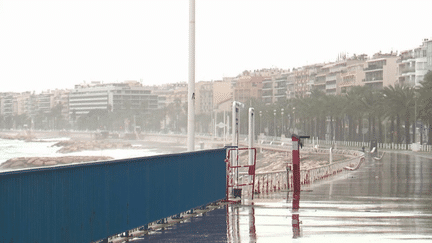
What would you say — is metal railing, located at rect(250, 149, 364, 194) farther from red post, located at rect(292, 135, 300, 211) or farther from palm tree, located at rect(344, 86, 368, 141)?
palm tree, located at rect(344, 86, 368, 141)

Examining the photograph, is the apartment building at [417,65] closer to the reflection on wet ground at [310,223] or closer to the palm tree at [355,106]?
the palm tree at [355,106]

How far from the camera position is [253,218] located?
→ 15.2 metres

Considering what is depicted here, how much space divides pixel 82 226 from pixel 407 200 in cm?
1262

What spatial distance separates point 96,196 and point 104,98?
463 ft

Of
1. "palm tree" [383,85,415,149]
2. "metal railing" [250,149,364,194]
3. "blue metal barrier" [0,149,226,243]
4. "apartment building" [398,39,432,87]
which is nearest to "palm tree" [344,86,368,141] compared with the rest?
"palm tree" [383,85,415,149]

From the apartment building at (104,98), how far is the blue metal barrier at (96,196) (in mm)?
96960

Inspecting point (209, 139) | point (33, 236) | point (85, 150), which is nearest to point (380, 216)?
point (33, 236)

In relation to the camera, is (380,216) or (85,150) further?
(85,150)

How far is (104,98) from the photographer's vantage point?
5925 inches

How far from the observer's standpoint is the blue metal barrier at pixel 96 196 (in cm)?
877

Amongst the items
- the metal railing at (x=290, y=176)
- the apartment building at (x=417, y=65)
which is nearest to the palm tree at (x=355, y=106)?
the apartment building at (x=417, y=65)

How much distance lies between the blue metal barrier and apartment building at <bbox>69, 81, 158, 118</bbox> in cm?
9696

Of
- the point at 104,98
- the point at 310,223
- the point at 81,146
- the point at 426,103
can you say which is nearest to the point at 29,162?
the point at 81,146

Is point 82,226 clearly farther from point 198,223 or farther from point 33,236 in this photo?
point 198,223
